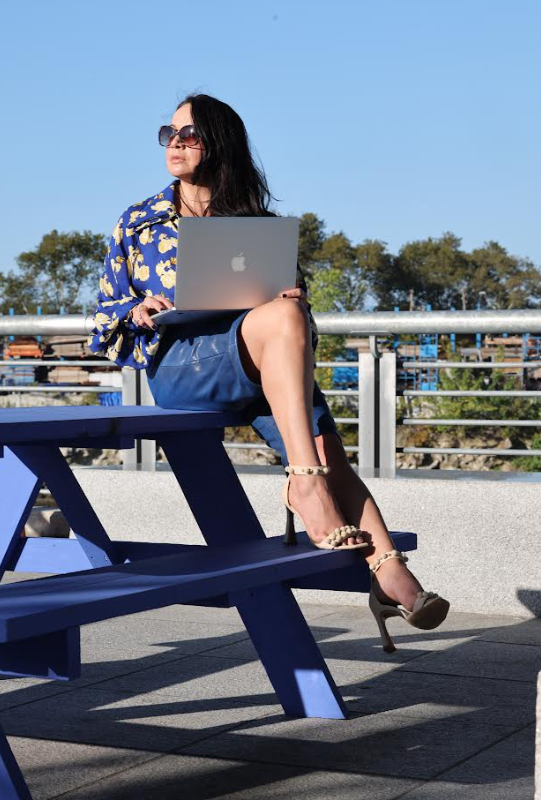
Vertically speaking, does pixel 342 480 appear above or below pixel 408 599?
above

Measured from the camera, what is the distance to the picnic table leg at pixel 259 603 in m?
3.51

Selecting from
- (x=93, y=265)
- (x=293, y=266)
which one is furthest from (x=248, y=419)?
(x=93, y=265)

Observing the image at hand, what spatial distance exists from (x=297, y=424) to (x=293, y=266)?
512 mm

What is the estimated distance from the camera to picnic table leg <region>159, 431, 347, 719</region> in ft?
11.5

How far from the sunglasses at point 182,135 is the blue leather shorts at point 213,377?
62cm

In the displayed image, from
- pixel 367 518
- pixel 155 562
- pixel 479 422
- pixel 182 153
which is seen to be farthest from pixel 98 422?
pixel 479 422

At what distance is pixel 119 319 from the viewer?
3.65 meters

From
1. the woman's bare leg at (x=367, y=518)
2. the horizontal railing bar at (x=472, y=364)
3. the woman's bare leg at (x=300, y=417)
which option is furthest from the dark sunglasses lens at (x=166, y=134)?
the horizontal railing bar at (x=472, y=364)

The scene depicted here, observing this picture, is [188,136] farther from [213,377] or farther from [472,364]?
[472,364]

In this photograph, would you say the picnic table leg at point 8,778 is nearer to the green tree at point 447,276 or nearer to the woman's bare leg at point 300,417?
the woman's bare leg at point 300,417

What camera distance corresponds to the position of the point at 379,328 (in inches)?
221

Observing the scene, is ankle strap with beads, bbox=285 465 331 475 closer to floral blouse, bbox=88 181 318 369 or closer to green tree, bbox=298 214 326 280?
floral blouse, bbox=88 181 318 369

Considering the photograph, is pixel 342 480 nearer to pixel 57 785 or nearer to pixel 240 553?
pixel 240 553

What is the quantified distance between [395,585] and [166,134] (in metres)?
1.60
